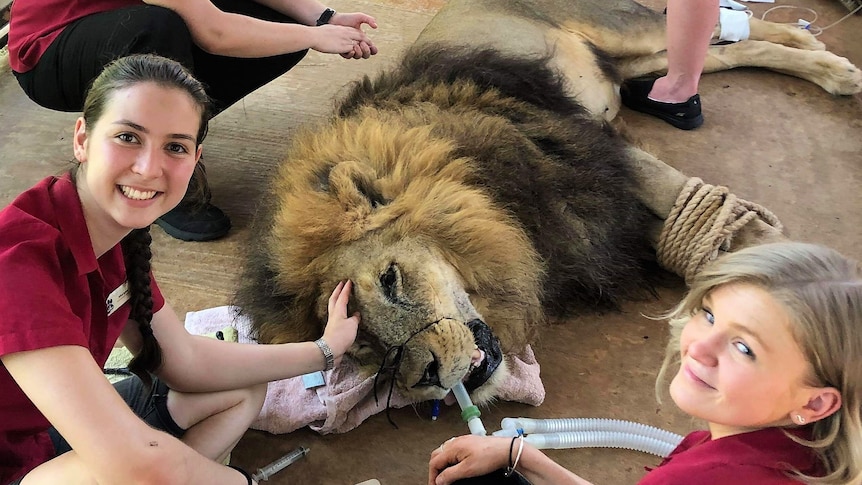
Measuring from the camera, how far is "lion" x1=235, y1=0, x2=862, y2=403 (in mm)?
1965

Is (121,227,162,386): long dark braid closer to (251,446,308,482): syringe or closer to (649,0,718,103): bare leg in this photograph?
(251,446,308,482): syringe

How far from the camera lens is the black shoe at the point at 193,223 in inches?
108

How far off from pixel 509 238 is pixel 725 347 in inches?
40.4

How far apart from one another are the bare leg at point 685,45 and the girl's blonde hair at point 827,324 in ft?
6.77

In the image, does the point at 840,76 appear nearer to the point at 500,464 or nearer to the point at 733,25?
the point at 733,25

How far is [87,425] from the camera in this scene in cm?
132

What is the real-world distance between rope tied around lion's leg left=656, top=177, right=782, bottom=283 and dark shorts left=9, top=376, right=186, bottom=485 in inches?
62.1

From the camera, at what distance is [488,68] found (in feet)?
8.55

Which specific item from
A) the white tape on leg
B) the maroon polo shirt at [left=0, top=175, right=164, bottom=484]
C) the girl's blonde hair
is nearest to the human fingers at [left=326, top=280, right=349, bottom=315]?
the maroon polo shirt at [left=0, top=175, right=164, bottom=484]

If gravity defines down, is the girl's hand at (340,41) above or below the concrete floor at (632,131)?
above

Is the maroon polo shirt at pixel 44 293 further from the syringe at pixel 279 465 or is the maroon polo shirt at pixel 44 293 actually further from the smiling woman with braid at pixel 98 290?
the syringe at pixel 279 465

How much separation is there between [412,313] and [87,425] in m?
0.81

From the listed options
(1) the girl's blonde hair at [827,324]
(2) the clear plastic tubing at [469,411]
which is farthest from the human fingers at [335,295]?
(1) the girl's blonde hair at [827,324]

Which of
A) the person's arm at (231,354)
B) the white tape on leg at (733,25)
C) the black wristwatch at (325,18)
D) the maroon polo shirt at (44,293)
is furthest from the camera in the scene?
the white tape on leg at (733,25)
